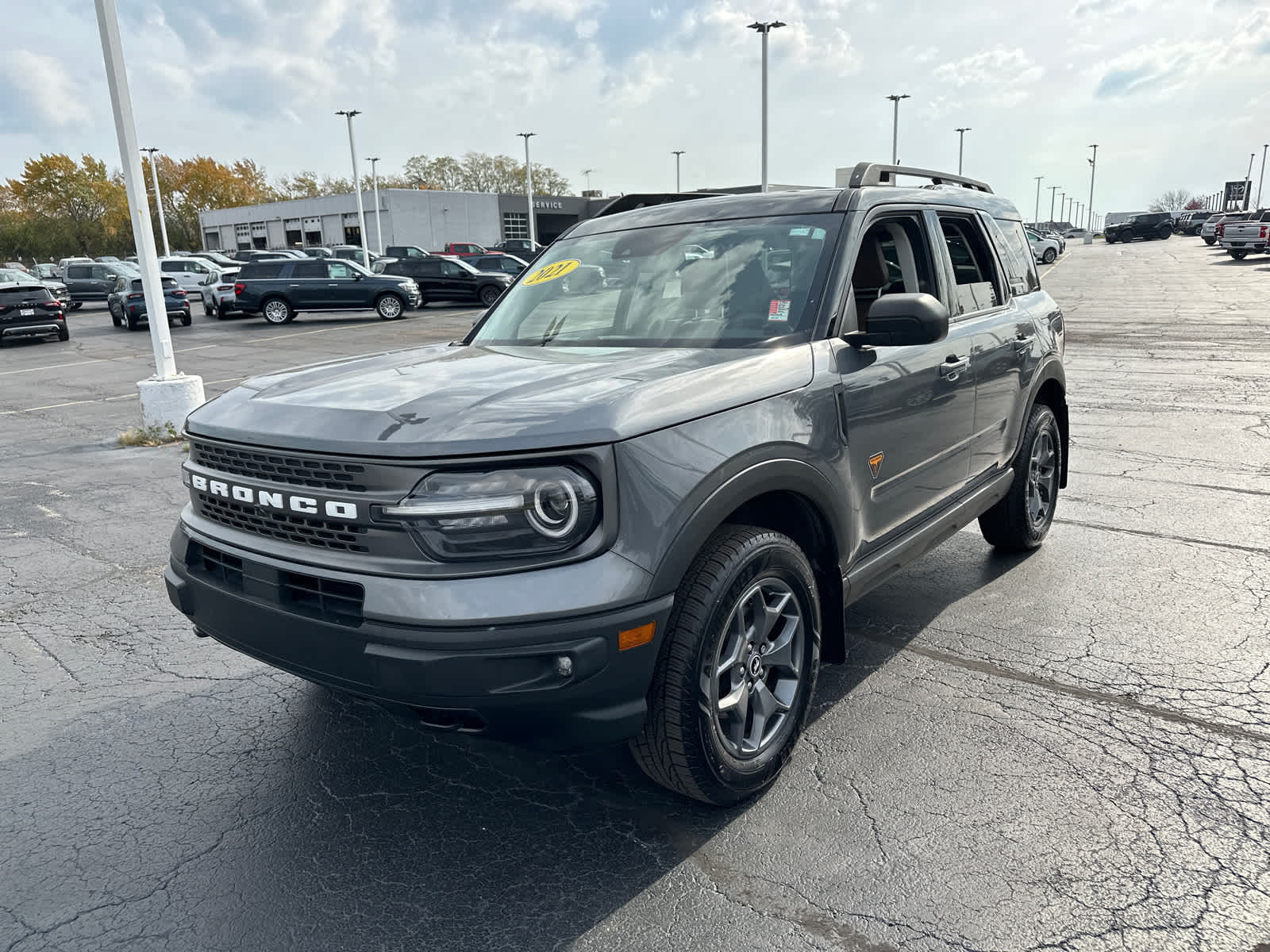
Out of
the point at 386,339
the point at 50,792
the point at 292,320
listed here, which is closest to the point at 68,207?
the point at 292,320

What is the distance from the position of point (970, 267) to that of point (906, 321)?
1613mm

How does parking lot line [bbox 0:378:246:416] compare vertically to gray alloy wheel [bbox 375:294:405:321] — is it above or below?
below

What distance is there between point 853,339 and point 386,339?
64.4 feet

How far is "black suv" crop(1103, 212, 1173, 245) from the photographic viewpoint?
60281 millimetres

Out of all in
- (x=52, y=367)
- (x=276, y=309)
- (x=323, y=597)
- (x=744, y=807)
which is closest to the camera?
(x=323, y=597)

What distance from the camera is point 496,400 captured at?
8.59ft

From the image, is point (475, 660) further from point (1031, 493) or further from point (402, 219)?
point (402, 219)

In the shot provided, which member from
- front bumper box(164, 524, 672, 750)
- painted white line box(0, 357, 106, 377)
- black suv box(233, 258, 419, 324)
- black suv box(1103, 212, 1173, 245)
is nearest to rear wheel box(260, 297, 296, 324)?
black suv box(233, 258, 419, 324)

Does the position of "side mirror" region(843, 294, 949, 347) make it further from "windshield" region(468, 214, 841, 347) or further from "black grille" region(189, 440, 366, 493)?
"black grille" region(189, 440, 366, 493)

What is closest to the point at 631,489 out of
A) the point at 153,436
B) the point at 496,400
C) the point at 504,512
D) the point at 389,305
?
the point at 504,512

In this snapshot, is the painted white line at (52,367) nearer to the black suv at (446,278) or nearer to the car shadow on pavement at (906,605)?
the black suv at (446,278)

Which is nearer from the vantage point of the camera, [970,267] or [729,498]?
[729,498]

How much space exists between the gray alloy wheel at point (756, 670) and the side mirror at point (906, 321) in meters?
0.94

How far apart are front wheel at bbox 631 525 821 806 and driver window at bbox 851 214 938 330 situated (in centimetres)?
118
